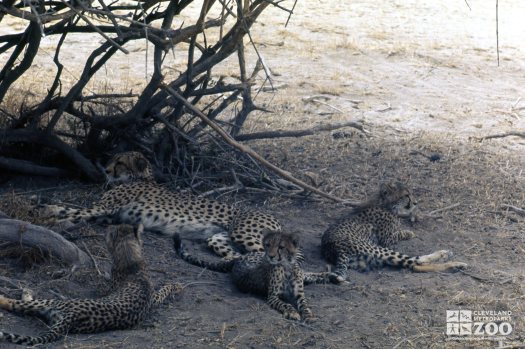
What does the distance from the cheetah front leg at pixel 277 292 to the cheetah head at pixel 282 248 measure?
0.06 meters

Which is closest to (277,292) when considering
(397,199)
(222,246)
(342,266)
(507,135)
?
(342,266)

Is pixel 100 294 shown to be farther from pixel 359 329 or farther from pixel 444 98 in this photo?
pixel 444 98

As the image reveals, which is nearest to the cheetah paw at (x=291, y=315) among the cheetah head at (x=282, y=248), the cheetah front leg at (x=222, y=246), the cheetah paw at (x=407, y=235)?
the cheetah head at (x=282, y=248)

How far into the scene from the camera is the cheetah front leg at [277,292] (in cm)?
487

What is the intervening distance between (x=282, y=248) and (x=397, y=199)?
1.72 meters

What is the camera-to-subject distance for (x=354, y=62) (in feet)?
37.3

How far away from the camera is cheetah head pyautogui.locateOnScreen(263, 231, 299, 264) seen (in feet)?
16.7

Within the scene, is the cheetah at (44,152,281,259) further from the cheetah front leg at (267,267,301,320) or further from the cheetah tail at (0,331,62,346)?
the cheetah tail at (0,331,62,346)

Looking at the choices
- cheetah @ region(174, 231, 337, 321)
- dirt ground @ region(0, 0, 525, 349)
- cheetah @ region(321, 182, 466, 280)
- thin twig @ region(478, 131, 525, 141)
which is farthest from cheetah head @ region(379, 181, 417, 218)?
thin twig @ region(478, 131, 525, 141)

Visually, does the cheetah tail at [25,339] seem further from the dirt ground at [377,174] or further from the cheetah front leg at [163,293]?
the cheetah front leg at [163,293]

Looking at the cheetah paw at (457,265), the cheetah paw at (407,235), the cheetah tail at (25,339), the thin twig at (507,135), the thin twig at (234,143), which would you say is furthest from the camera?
the thin twig at (507,135)

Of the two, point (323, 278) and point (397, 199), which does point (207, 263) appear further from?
point (397, 199)

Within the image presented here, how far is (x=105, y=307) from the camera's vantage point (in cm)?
438

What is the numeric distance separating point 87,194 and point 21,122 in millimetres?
753
